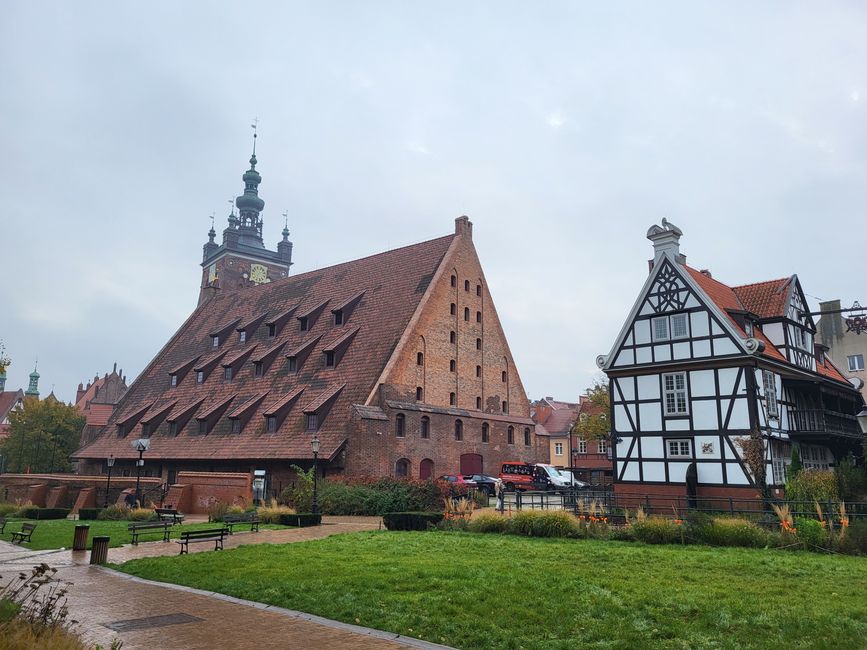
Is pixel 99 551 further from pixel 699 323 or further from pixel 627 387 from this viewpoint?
pixel 699 323

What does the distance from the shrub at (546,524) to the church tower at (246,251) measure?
78.3 metres

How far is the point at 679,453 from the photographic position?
Answer: 27.5m

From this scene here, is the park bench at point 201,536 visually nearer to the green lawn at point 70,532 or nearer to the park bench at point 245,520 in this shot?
the green lawn at point 70,532

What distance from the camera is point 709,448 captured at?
87.0 ft

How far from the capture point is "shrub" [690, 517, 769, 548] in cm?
1739

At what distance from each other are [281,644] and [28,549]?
14.9m

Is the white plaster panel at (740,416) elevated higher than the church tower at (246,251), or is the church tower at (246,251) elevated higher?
the church tower at (246,251)

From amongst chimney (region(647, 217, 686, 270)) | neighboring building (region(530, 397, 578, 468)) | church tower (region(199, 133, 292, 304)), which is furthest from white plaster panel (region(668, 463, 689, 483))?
church tower (region(199, 133, 292, 304))

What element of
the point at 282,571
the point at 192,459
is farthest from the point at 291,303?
the point at 282,571

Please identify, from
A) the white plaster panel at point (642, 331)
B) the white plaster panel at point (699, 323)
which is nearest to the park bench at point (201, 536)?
the white plaster panel at point (642, 331)

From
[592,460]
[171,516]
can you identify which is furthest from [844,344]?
[171,516]

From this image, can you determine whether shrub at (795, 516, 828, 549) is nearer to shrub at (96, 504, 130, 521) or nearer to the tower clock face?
shrub at (96, 504, 130, 521)

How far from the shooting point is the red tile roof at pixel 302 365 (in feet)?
120

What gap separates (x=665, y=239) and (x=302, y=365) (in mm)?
22592
